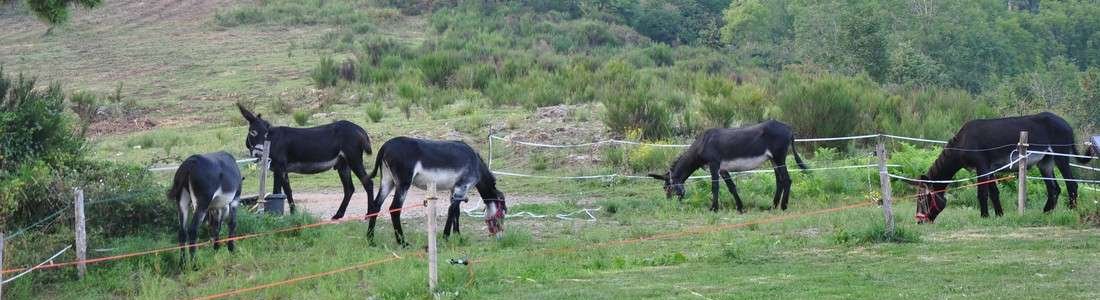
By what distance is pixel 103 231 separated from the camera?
49.6 feet

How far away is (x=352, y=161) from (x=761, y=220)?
18.1 feet

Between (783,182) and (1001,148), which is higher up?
(1001,148)

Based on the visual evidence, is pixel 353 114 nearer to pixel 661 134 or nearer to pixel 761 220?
pixel 661 134

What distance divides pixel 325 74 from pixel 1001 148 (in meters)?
23.5

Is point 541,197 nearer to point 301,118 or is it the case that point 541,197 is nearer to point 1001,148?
point 1001,148

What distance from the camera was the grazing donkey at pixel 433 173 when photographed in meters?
15.3

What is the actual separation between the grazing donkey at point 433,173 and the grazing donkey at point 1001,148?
17.2 ft

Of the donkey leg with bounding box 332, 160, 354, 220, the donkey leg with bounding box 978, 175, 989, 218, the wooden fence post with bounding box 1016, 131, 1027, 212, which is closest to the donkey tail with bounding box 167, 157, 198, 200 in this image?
the donkey leg with bounding box 332, 160, 354, 220

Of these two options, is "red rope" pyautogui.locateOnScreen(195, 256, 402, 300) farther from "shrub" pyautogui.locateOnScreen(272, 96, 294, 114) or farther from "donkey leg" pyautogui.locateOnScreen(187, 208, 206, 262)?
"shrub" pyautogui.locateOnScreen(272, 96, 294, 114)

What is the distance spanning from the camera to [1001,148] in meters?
16.6

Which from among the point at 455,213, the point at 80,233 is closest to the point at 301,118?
the point at 455,213

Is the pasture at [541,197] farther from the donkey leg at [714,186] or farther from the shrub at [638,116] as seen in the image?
the donkey leg at [714,186]

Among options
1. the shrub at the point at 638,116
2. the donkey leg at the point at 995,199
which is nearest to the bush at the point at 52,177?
the donkey leg at the point at 995,199

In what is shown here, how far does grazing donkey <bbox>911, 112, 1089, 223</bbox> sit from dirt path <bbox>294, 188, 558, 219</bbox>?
6025 millimetres
